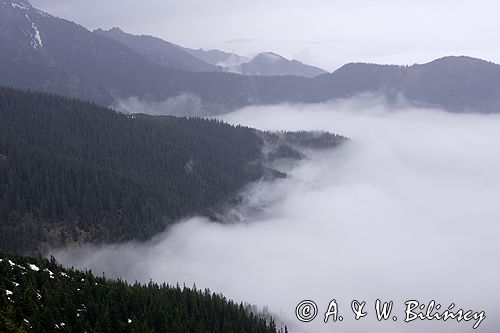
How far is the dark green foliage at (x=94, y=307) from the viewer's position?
8606 centimetres

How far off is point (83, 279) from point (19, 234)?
103 m

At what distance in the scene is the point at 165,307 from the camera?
112m

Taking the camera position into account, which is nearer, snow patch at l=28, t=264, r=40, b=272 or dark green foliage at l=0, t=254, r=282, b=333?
dark green foliage at l=0, t=254, r=282, b=333

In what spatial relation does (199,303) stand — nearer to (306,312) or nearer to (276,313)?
→ (306,312)

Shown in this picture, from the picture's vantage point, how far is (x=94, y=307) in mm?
97750

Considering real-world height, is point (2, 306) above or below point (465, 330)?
above

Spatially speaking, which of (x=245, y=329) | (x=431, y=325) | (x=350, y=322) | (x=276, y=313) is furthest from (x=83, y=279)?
(x=431, y=325)

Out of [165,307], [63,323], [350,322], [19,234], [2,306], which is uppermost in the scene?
[2,306]

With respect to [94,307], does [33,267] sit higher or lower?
higher

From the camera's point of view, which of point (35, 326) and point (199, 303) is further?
point (199, 303)

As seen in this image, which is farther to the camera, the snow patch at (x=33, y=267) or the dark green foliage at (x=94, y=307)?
the snow patch at (x=33, y=267)

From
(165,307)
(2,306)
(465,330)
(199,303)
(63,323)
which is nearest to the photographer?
(2,306)

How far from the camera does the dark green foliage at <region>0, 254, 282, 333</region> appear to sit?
86.1m

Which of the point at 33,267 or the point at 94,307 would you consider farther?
the point at 33,267
